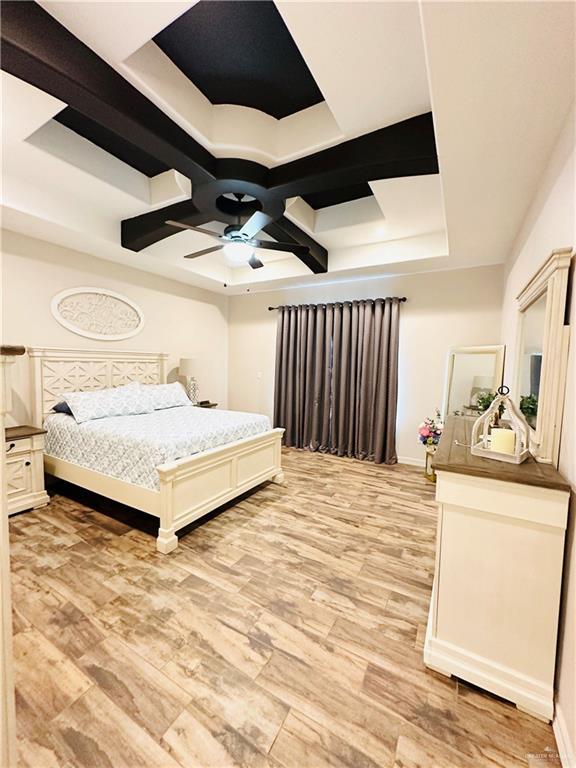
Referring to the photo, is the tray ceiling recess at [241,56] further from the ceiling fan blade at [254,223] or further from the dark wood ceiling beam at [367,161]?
the ceiling fan blade at [254,223]

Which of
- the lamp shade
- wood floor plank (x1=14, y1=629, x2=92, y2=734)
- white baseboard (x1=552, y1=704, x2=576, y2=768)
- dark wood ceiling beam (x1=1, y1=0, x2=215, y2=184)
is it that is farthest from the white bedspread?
white baseboard (x1=552, y1=704, x2=576, y2=768)

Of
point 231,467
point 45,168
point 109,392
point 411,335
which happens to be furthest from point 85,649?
point 411,335

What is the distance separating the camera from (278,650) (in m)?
1.52

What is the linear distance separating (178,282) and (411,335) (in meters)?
3.43

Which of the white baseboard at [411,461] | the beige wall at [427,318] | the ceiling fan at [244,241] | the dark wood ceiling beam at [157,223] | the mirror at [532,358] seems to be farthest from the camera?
the white baseboard at [411,461]

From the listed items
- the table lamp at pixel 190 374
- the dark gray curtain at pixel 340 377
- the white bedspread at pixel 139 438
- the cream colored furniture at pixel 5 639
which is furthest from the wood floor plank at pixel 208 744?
the table lamp at pixel 190 374

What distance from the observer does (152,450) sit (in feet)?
7.85

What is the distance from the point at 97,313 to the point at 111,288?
14.7 inches

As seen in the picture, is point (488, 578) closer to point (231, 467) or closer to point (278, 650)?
point (278, 650)

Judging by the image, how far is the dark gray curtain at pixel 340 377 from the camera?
4.20 meters

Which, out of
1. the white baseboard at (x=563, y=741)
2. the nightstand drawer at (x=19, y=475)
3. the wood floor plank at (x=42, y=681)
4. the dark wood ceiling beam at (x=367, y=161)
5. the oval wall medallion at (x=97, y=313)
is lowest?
the wood floor plank at (x=42, y=681)

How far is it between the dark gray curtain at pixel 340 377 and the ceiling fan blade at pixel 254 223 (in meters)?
2.13

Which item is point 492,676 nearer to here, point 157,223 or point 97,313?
point 157,223

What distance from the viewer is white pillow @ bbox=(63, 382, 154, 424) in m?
3.07
